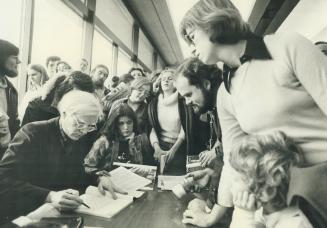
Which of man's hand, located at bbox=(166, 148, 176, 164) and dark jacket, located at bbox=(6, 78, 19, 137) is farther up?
dark jacket, located at bbox=(6, 78, 19, 137)

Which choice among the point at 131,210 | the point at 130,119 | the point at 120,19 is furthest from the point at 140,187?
the point at 120,19

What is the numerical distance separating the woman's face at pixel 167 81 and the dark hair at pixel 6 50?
688 millimetres

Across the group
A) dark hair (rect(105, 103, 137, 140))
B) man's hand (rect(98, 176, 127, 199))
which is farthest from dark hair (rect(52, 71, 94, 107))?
man's hand (rect(98, 176, 127, 199))

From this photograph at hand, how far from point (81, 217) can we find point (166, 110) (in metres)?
0.67

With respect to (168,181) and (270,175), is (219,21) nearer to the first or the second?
(270,175)

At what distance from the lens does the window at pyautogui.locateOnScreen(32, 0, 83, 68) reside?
130 cm

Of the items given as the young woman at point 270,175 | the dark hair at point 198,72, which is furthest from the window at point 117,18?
the young woman at point 270,175

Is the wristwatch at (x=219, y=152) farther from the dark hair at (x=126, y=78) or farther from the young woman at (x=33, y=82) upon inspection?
the young woman at (x=33, y=82)

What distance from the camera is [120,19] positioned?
180 centimetres

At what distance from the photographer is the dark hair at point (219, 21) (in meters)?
1.15

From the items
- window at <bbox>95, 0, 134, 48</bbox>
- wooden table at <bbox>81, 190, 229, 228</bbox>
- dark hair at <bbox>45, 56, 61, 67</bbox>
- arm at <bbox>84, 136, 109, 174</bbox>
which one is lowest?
wooden table at <bbox>81, 190, 229, 228</bbox>

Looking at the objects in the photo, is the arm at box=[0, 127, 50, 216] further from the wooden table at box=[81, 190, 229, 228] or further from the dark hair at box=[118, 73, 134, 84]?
the dark hair at box=[118, 73, 134, 84]

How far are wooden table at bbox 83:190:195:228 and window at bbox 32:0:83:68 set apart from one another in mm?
716

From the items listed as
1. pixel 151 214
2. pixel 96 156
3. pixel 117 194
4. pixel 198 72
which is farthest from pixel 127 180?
pixel 198 72
